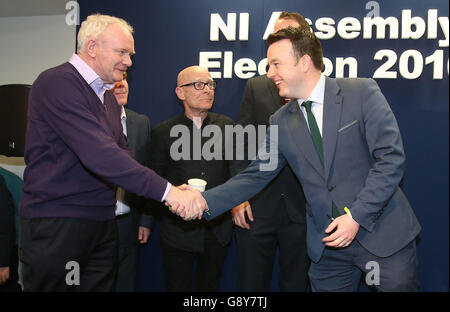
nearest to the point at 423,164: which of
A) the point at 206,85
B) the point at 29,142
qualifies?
the point at 206,85

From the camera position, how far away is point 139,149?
11.2 feet

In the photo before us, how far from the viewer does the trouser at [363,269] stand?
2111mm

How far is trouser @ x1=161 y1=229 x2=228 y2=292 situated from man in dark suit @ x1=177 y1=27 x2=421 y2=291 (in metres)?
1.14

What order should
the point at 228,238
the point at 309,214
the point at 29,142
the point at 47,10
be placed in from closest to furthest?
the point at 29,142
the point at 309,214
the point at 228,238
the point at 47,10

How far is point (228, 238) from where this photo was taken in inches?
131

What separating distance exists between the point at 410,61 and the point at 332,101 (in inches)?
66.9

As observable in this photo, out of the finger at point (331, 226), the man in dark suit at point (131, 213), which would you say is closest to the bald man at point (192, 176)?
the man in dark suit at point (131, 213)

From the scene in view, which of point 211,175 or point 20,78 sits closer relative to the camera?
point 211,175

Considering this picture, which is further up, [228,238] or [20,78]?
Answer: [20,78]

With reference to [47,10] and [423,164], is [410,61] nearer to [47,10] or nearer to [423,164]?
[423,164]

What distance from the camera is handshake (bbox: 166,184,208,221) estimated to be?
8.37ft
